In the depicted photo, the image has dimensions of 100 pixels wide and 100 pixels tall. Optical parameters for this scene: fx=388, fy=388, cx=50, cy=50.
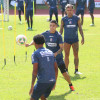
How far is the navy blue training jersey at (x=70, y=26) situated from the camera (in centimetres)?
1330

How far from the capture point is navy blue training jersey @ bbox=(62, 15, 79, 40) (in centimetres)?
1330

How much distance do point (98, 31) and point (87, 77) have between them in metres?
13.3

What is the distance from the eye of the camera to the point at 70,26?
13445 mm

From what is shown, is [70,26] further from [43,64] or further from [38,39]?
[43,64]

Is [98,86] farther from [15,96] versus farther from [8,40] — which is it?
[8,40]

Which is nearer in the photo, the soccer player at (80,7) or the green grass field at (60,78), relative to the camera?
the green grass field at (60,78)

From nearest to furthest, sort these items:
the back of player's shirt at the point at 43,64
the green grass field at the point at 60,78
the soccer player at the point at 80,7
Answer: the back of player's shirt at the point at 43,64 → the green grass field at the point at 60,78 → the soccer player at the point at 80,7

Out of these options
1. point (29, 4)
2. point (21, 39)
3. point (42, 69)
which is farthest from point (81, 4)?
point (42, 69)

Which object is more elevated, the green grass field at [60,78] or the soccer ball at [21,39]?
the soccer ball at [21,39]

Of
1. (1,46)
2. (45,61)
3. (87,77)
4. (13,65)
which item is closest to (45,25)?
(1,46)

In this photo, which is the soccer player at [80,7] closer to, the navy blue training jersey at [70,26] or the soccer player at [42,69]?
the navy blue training jersey at [70,26]

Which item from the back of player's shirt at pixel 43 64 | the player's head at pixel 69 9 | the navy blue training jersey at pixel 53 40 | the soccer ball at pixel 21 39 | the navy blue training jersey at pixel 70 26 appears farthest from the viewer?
the soccer ball at pixel 21 39

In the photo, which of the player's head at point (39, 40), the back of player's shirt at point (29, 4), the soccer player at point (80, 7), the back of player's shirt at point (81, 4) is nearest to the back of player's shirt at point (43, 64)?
the player's head at point (39, 40)

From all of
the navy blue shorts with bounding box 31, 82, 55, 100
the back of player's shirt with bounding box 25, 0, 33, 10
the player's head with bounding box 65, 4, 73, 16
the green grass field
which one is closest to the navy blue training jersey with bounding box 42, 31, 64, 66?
the green grass field
